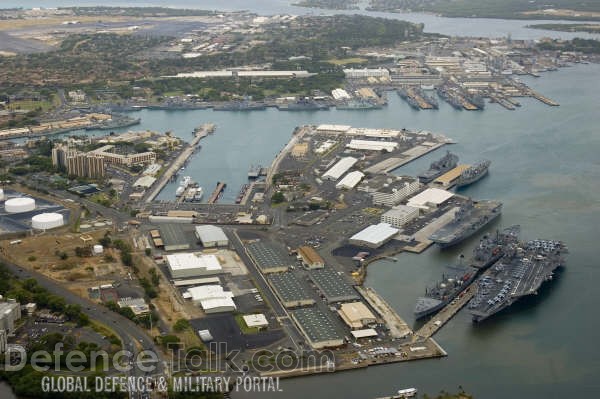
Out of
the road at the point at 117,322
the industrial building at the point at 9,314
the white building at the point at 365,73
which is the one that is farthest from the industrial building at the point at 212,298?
the white building at the point at 365,73

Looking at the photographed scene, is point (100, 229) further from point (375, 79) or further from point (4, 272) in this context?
point (375, 79)

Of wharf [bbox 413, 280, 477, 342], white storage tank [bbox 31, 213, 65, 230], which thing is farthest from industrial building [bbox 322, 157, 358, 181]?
wharf [bbox 413, 280, 477, 342]

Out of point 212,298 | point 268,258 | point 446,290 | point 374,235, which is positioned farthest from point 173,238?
point 446,290

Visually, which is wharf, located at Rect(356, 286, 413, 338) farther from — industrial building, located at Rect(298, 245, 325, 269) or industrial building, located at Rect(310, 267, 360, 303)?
industrial building, located at Rect(298, 245, 325, 269)

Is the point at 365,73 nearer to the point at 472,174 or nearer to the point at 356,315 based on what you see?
the point at 472,174

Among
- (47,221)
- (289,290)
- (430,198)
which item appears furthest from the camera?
(430,198)
